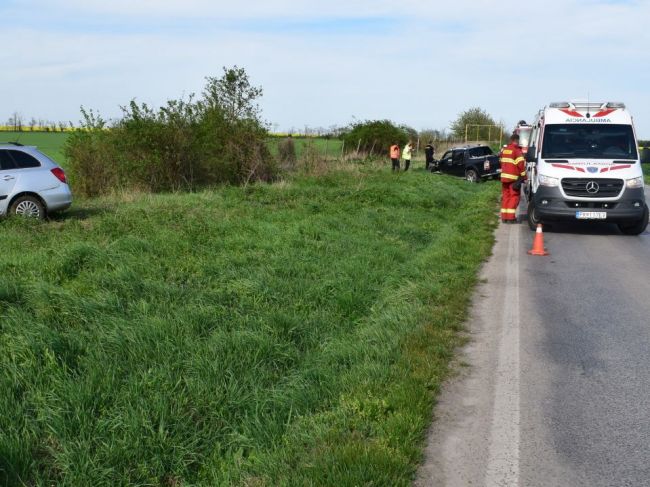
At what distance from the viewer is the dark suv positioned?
2824 centimetres

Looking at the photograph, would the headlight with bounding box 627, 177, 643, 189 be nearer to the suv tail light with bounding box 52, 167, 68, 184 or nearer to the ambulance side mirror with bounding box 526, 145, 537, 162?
the ambulance side mirror with bounding box 526, 145, 537, 162

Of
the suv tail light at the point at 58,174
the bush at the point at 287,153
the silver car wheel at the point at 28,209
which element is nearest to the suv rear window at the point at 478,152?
the bush at the point at 287,153

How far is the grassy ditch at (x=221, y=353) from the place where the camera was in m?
3.72

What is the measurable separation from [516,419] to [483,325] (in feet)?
7.29

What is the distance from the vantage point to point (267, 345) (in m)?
5.34

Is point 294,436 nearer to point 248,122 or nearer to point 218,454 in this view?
point 218,454

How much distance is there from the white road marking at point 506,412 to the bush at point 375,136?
33.2 m

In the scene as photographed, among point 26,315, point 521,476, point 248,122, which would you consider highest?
→ point 248,122

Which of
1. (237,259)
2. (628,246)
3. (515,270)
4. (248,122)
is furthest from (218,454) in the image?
(248,122)

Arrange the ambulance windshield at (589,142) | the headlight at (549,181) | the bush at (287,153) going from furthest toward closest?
1. the bush at (287,153)
2. the ambulance windshield at (589,142)
3. the headlight at (549,181)

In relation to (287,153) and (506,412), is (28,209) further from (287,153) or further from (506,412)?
(287,153)

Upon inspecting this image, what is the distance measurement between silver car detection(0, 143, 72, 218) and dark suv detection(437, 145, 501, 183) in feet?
65.2

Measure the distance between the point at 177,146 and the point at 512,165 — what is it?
10.0 m

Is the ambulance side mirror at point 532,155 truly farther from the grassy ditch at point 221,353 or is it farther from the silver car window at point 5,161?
the silver car window at point 5,161
